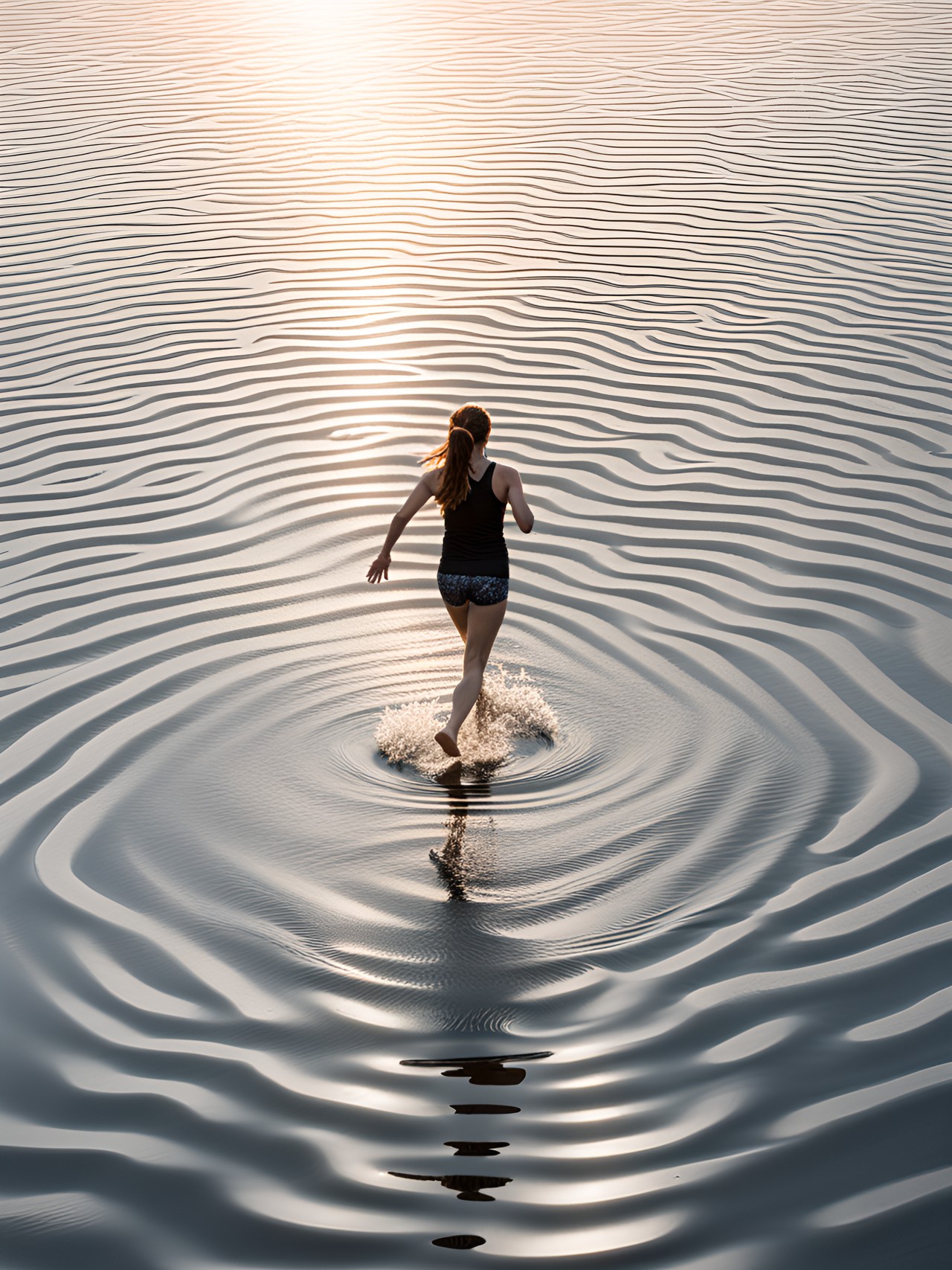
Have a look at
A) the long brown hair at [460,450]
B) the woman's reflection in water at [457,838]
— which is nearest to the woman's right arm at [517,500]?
the long brown hair at [460,450]

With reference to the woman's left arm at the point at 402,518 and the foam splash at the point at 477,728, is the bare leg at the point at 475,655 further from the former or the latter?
the woman's left arm at the point at 402,518

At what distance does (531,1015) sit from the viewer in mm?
3566

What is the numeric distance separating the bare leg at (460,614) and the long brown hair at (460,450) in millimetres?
430

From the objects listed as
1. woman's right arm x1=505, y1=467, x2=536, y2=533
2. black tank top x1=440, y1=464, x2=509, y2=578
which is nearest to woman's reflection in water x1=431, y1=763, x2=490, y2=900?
black tank top x1=440, y1=464, x2=509, y2=578

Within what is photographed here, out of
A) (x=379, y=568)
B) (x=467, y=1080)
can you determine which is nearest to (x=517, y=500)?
(x=379, y=568)

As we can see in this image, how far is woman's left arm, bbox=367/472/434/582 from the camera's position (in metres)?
4.88

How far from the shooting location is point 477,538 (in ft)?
16.2

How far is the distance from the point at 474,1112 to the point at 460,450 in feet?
7.96

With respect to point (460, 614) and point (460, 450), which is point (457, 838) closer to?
point (460, 614)

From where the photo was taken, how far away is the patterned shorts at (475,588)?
4.93 m

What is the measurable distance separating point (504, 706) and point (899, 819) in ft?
5.26

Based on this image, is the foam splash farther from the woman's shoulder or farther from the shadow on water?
the woman's shoulder

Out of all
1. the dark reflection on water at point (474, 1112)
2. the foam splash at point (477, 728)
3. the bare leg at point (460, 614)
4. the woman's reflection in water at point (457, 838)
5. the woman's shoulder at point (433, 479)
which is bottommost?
the dark reflection on water at point (474, 1112)

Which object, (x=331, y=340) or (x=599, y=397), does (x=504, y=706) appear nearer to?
(x=599, y=397)
